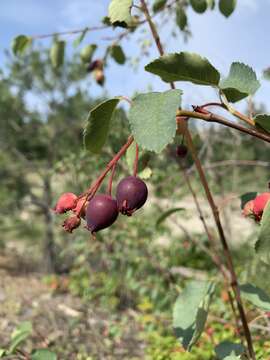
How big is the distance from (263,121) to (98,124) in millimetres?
241

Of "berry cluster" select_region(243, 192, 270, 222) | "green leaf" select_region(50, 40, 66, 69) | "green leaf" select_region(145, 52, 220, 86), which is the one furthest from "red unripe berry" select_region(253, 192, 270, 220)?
"green leaf" select_region(50, 40, 66, 69)

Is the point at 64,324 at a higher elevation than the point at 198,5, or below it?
below

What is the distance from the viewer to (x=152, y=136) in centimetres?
61

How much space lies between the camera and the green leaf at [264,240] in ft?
2.27

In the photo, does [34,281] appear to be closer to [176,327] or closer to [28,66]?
[28,66]

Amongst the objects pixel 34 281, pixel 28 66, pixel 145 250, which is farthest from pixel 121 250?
pixel 28 66

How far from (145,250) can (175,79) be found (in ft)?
9.79

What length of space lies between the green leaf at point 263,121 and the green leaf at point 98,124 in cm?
20

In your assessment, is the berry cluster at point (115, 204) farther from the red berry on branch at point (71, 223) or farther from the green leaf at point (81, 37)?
the green leaf at point (81, 37)

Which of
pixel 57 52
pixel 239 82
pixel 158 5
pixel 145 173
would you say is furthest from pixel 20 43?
pixel 239 82

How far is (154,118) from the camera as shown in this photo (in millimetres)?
620

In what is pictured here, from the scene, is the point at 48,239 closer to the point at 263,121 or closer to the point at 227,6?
the point at 227,6

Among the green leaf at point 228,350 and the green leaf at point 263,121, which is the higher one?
the green leaf at point 263,121

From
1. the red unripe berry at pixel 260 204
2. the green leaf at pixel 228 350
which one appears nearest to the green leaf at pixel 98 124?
the red unripe berry at pixel 260 204
